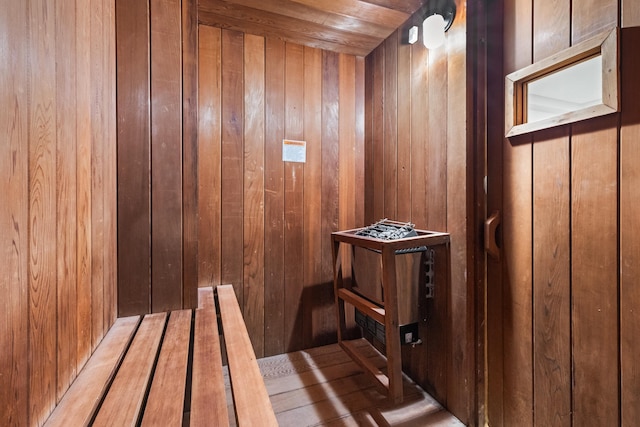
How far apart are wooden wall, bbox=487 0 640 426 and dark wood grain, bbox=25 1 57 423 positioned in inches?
62.4

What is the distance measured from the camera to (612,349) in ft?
3.02

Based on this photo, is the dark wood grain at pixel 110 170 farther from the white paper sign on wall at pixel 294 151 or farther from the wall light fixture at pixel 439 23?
the wall light fixture at pixel 439 23

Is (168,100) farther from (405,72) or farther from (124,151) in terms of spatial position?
(405,72)

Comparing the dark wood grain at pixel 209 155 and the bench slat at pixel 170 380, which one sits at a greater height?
the dark wood grain at pixel 209 155

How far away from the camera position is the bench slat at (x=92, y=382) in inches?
25.6

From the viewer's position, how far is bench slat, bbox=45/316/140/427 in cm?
65

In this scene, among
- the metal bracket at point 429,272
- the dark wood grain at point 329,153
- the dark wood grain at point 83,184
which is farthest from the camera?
the dark wood grain at point 329,153

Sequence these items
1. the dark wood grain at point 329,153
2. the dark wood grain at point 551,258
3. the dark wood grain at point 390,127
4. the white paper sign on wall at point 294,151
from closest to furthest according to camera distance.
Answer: the dark wood grain at point 551,258, the dark wood grain at point 390,127, the white paper sign on wall at point 294,151, the dark wood grain at point 329,153

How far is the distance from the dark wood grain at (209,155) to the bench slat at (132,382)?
0.66m

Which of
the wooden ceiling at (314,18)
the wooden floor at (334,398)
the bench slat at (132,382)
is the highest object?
the wooden ceiling at (314,18)

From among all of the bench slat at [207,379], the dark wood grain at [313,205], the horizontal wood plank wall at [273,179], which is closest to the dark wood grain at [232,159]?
the horizontal wood plank wall at [273,179]

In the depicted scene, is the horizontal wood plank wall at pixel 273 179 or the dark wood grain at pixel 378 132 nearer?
the horizontal wood plank wall at pixel 273 179

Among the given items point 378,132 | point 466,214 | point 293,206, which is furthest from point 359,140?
point 466,214

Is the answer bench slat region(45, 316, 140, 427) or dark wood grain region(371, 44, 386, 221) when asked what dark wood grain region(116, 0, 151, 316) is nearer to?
bench slat region(45, 316, 140, 427)
